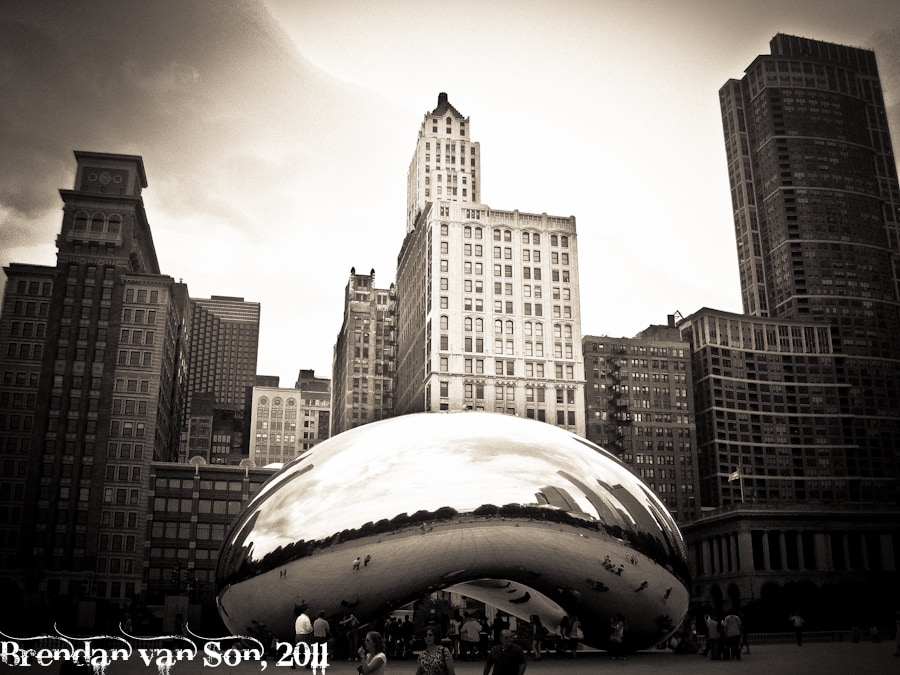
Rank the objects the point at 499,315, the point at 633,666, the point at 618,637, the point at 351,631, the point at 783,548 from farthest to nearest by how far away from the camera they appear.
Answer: the point at 499,315, the point at 783,548, the point at 618,637, the point at 633,666, the point at 351,631

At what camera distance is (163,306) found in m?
106

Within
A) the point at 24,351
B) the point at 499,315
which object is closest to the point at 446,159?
the point at 499,315

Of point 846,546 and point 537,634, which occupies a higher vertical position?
point 846,546

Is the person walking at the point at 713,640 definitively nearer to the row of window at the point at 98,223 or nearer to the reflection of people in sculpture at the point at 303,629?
the reflection of people in sculpture at the point at 303,629

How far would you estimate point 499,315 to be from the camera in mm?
116812

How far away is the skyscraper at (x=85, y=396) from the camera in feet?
310

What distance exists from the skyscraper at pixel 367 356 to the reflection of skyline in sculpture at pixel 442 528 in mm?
131655

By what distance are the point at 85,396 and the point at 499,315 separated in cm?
5182

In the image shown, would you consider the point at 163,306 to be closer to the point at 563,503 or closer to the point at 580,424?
the point at 580,424

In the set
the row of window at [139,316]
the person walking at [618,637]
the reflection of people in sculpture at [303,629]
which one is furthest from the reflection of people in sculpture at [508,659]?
the row of window at [139,316]

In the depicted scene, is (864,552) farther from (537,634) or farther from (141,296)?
(537,634)

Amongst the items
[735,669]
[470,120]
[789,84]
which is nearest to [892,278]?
[789,84]

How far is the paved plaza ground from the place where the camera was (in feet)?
55.3

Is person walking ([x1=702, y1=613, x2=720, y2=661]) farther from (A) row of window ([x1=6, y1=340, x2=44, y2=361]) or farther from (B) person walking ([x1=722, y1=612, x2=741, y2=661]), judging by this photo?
(A) row of window ([x1=6, y1=340, x2=44, y2=361])
